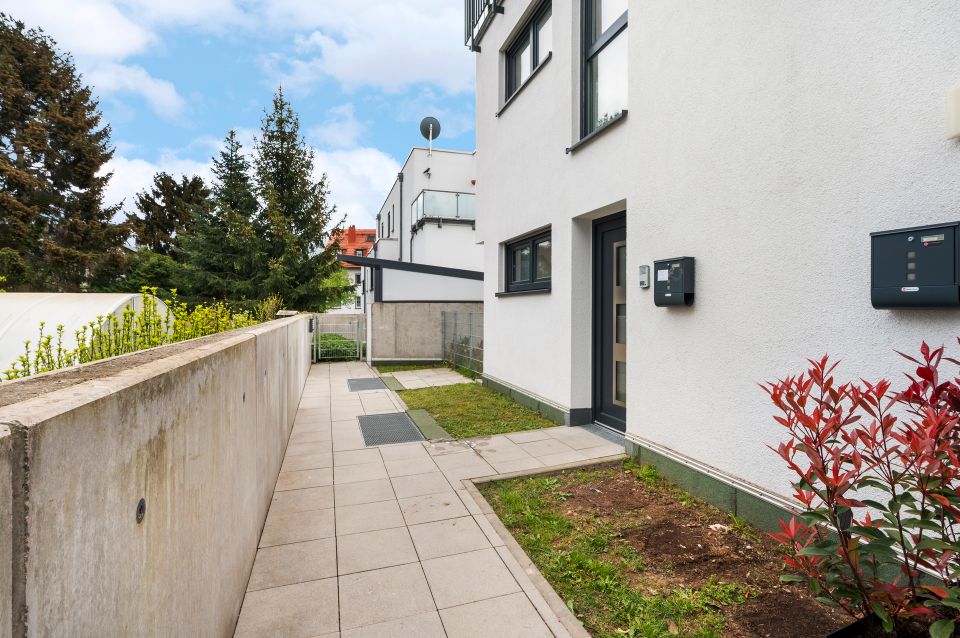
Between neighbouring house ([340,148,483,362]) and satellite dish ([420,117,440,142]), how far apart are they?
1.19 meters

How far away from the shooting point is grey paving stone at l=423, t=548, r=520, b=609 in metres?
2.58

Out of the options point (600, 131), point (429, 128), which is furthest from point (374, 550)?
point (429, 128)

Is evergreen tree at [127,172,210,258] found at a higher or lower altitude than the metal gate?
higher

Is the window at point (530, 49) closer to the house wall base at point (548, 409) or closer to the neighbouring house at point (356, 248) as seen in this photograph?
the house wall base at point (548, 409)

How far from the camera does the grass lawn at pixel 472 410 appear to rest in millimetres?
5957

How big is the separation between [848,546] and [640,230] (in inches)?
124

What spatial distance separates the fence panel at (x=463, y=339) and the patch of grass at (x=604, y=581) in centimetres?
637

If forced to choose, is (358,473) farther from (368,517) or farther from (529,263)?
(529,263)

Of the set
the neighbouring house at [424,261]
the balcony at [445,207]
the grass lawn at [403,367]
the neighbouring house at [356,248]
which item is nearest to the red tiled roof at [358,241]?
the neighbouring house at [356,248]

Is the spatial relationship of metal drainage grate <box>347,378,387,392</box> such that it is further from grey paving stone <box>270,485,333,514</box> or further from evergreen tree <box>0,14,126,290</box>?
evergreen tree <box>0,14,126,290</box>

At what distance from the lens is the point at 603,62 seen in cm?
539

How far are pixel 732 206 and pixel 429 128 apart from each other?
18.3 meters

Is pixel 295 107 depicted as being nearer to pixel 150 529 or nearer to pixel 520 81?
pixel 520 81

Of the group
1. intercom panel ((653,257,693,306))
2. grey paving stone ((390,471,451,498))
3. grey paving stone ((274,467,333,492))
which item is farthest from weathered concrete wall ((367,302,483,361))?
intercom panel ((653,257,693,306))
